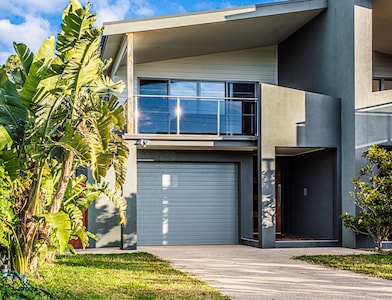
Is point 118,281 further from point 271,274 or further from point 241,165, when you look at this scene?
point 241,165

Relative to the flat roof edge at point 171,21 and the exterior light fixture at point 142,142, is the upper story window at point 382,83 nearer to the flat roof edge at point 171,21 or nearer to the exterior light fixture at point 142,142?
the flat roof edge at point 171,21

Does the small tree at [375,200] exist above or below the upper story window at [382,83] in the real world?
below

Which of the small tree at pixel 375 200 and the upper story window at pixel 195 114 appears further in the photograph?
the upper story window at pixel 195 114

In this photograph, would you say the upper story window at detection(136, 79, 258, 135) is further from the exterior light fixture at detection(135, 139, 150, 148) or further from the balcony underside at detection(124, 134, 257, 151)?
the exterior light fixture at detection(135, 139, 150, 148)

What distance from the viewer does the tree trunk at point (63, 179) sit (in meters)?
9.06

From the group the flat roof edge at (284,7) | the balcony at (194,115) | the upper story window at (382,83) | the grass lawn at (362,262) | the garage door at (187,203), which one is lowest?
the grass lawn at (362,262)

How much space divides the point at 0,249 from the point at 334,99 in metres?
10.4

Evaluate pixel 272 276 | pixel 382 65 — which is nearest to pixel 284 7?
pixel 382 65

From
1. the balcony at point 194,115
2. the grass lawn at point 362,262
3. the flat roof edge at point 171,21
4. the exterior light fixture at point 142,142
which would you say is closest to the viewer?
the grass lawn at point 362,262

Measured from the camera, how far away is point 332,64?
16.1 metres

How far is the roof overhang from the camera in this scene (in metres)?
14.8

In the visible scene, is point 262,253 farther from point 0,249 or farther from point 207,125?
point 0,249

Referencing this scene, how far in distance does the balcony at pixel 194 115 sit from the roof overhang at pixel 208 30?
6.00 ft

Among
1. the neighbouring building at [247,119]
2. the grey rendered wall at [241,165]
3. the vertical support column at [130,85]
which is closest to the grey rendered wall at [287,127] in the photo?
the neighbouring building at [247,119]
